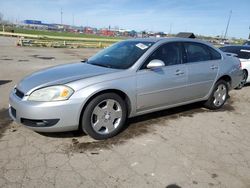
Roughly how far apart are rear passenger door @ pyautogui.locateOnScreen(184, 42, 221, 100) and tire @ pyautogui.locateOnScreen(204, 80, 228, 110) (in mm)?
301

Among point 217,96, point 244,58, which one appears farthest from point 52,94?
point 244,58

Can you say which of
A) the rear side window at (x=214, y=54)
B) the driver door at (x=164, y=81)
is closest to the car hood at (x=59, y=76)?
the driver door at (x=164, y=81)

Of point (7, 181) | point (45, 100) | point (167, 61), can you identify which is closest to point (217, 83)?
point (167, 61)

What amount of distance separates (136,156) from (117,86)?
1070 mm

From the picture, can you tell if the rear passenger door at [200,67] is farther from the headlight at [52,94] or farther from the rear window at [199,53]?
the headlight at [52,94]

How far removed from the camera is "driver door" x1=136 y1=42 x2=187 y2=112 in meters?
4.17

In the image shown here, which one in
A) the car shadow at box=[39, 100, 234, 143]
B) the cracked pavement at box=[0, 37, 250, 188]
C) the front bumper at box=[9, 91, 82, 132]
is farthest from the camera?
the car shadow at box=[39, 100, 234, 143]

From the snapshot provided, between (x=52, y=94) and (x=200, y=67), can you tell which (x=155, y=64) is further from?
(x=52, y=94)

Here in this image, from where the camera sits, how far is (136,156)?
11.4ft

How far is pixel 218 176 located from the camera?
3131 millimetres

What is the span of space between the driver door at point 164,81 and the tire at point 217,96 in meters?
1.02

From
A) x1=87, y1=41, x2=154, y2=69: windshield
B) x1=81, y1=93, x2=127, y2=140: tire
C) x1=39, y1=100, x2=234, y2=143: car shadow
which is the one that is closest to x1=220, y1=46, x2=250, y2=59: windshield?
x1=39, y1=100, x2=234, y2=143: car shadow

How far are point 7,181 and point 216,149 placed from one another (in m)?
2.86

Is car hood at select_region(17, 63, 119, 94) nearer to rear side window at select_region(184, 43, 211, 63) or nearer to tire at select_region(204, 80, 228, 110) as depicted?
rear side window at select_region(184, 43, 211, 63)
